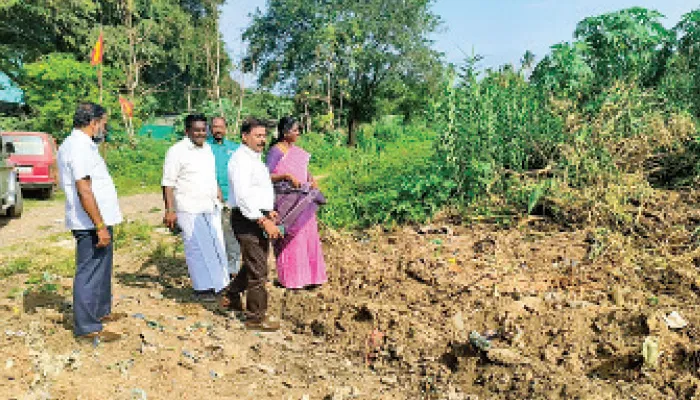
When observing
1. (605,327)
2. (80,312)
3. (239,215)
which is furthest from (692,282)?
(80,312)

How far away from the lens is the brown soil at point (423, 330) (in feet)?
10.7

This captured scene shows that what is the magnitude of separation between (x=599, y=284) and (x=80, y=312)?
393 cm

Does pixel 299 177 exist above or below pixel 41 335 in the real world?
above

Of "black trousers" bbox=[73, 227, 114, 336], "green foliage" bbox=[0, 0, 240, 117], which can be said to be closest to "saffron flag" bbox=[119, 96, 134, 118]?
"green foliage" bbox=[0, 0, 240, 117]

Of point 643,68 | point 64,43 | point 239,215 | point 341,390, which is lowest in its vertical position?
point 341,390

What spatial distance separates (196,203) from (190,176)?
23 cm

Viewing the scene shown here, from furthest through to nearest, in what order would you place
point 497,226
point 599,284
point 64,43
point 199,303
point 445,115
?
point 64,43
point 445,115
point 497,226
point 199,303
point 599,284

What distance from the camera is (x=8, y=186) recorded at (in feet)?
28.2

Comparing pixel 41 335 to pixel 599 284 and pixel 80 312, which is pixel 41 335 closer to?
pixel 80 312

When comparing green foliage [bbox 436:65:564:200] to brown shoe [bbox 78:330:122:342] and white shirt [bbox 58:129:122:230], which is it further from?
brown shoe [bbox 78:330:122:342]

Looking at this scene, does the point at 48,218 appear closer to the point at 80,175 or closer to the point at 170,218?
the point at 170,218

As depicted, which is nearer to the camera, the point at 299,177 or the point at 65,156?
the point at 65,156

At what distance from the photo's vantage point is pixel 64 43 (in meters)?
21.2

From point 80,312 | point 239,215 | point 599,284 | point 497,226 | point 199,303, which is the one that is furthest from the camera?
point 497,226
